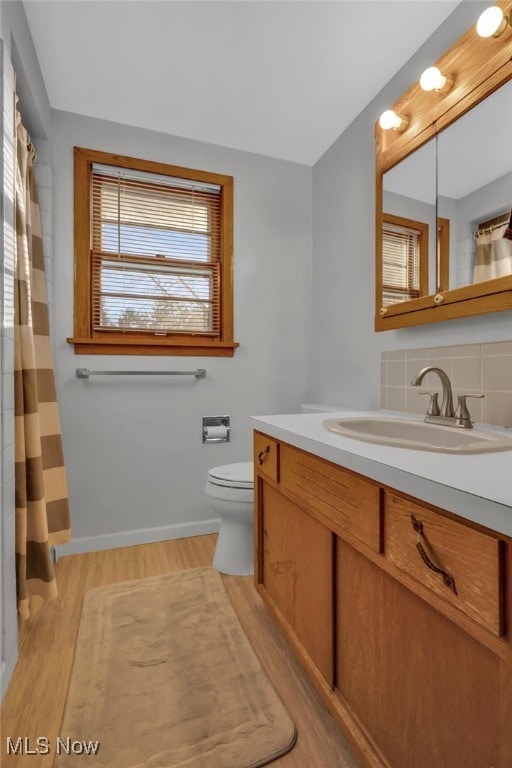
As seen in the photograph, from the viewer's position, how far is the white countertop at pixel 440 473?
0.56m

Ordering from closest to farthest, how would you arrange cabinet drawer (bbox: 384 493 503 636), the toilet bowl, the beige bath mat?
cabinet drawer (bbox: 384 493 503 636) < the beige bath mat < the toilet bowl

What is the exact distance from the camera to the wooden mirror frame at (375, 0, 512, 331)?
1.24 m

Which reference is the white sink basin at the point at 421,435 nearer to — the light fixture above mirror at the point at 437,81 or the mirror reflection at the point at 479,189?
the mirror reflection at the point at 479,189

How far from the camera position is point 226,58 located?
170 centimetres

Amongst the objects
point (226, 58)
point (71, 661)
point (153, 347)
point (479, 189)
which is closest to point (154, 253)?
point (153, 347)

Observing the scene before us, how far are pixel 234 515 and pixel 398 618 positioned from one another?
1.10 meters

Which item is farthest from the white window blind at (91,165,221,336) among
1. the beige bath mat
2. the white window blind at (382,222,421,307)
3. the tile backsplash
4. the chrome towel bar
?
the beige bath mat

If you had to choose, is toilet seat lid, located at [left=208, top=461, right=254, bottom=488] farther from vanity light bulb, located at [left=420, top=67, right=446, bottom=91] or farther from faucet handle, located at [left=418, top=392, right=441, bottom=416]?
vanity light bulb, located at [left=420, top=67, right=446, bottom=91]

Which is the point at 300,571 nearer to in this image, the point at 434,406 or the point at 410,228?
the point at 434,406

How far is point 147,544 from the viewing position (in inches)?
85.9

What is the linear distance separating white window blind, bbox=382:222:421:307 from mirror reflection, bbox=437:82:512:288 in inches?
6.8

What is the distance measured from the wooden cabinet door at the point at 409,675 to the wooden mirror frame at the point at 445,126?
3.18ft

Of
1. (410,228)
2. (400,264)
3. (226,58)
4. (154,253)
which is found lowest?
(400,264)

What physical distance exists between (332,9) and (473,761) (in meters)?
2.25
